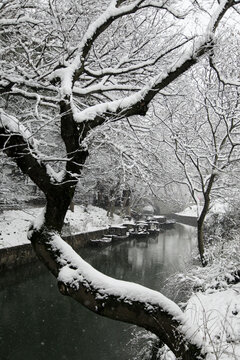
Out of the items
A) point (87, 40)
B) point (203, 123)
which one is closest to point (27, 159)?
point (87, 40)

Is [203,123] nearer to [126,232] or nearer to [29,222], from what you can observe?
[29,222]

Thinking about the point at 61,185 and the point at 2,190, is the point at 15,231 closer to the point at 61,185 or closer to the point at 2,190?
the point at 2,190

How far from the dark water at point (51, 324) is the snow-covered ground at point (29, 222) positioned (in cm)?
170

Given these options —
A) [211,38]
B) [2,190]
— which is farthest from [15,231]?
[211,38]

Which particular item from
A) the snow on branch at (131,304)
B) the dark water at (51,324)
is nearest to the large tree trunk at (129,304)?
the snow on branch at (131,304)

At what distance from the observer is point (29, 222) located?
59.6ft

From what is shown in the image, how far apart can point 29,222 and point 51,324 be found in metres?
9.84

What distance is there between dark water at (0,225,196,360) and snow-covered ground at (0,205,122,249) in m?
1.70

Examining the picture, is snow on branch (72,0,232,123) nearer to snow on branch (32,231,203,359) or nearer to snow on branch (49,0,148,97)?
snow on branch (49,0,148,97)

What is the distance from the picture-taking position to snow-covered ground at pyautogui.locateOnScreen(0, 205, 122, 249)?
1447cm

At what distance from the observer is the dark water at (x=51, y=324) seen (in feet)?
25.0

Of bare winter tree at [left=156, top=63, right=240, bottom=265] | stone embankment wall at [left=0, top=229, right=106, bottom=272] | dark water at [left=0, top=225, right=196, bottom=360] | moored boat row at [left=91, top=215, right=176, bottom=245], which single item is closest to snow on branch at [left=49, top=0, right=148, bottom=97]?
bare winter tree at [left=156, top=63, right=240, bottom=265]

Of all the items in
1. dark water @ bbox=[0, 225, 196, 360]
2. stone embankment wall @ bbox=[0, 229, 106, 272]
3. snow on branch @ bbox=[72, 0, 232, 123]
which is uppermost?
snow on branch @ bbox=[72, 0, 232, 123]

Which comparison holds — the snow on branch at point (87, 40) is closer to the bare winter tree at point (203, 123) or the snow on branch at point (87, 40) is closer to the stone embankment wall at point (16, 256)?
the bare winter tree at point (203, 123)
